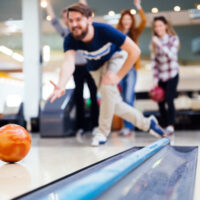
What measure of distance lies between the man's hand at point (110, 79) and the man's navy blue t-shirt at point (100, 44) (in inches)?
5.8

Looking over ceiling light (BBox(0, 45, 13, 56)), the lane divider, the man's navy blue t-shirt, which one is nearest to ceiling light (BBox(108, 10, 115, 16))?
the man's navy blue t-shirt

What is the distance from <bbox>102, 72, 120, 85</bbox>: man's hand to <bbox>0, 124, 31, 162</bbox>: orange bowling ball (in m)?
0.95

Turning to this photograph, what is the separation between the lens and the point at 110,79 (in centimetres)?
244

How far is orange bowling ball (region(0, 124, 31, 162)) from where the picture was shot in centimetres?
159

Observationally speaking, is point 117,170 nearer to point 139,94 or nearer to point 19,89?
point 19,89

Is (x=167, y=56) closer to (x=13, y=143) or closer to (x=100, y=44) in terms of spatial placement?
(x=100, y=44)

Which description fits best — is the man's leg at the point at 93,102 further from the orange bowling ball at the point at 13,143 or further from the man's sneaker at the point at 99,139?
the orange bowling ball at the point at 13,143

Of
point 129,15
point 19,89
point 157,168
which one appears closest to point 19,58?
point 19,89

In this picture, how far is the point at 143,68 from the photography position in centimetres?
815

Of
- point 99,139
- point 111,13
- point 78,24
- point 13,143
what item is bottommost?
point 99,139

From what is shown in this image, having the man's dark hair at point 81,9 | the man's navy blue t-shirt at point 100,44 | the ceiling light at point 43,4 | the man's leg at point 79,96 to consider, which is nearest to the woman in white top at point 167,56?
the man's leg at point 79,96

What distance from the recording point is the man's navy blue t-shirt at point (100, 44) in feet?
7.54

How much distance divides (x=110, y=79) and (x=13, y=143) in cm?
106

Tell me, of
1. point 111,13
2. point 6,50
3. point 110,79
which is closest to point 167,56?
point 111,13
